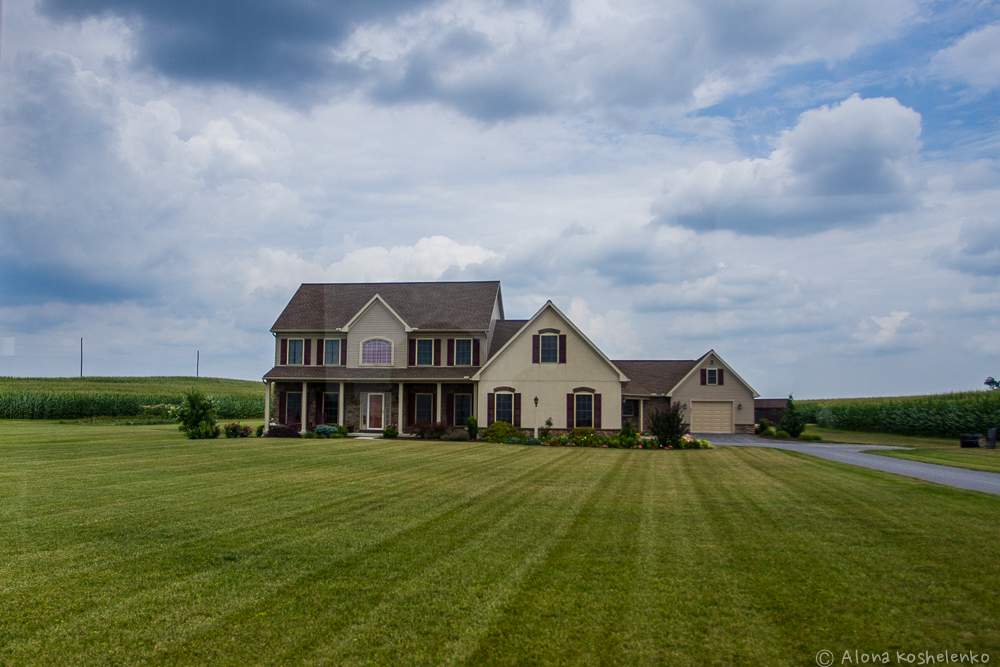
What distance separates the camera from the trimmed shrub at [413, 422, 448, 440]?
121 feet

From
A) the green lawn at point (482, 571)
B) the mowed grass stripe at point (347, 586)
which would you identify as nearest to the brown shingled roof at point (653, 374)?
the green lawn at point (482, 571)

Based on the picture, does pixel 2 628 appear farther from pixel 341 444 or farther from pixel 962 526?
pixel 341 444

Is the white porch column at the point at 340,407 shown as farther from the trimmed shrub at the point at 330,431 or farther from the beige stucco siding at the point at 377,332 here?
the trimmed shrub at the point at 330,431

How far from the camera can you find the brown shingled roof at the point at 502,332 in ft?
136

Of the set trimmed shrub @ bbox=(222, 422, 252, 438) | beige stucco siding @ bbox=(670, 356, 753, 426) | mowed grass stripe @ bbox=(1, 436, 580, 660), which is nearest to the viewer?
mowed grass stripe @ bbox=(1, 436, 580, 660)

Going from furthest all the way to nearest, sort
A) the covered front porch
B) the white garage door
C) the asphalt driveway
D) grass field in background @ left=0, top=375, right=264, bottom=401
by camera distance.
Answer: grass field in background @ left=0, top=375, right=264, bottom=401 < the white garage door < the covered front porch < the asphalt driveway

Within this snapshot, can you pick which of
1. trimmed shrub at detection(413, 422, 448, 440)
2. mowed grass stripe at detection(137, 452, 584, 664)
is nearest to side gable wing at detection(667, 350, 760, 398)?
trimmed shrub at detection(413, 422, 448, 440)

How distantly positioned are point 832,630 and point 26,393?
223ft

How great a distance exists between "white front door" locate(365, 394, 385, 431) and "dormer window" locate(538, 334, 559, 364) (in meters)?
9.28

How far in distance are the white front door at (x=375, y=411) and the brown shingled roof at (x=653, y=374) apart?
16.3 meters

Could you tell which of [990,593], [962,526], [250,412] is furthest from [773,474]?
[250,412]

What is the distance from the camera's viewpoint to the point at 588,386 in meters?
37.2

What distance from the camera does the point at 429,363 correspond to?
40.0m

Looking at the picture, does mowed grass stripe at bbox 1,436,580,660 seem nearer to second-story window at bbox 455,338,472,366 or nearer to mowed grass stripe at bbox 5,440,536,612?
mowed grass stripe at bbox 5,440,536,612
